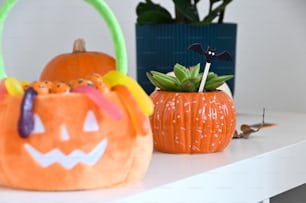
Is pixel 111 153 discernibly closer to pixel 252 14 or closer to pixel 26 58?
pixel 26 58

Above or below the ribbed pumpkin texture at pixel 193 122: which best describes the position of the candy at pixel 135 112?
above

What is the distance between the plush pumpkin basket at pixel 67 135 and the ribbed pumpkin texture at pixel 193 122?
196 mm

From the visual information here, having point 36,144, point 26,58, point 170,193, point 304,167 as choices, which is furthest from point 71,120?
point 26,58

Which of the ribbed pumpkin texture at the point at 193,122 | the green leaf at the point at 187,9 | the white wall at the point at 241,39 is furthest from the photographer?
the white wall at the point at 241,39

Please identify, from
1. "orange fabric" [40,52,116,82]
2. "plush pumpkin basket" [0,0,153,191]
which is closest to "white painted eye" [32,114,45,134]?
"plush pumpkin basket" [0,0,153,191]

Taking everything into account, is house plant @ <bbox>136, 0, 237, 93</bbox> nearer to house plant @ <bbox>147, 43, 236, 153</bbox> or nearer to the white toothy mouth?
house plant @ <bbox>147, 43, 236, 153</bbox>

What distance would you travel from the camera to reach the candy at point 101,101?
60 cm

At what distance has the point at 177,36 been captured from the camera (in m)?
1.26

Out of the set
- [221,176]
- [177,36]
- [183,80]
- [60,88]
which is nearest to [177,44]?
[177,36]

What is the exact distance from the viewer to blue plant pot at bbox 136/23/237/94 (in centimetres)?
126

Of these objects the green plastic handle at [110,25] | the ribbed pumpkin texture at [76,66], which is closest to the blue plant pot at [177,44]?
the ribbed pumpkin texture at [76,66]

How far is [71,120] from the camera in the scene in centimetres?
60

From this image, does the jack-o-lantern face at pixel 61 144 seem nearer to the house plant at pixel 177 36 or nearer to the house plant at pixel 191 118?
the house plant at pixel 191 118

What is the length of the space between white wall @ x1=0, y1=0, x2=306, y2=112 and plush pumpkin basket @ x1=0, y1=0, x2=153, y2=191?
79cm
